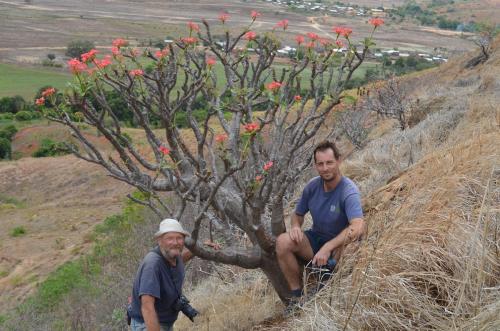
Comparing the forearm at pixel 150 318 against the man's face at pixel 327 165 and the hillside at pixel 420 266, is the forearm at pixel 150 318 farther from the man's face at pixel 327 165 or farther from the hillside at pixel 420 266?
the man's face at pixel 327 165

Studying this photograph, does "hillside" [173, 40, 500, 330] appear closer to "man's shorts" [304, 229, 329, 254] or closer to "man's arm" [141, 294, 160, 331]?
"man's shorts" [304, 229, 329, 254]

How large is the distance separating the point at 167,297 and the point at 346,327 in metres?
1.23

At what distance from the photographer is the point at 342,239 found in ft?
11.6

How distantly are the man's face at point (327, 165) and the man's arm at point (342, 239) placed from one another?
35 cm

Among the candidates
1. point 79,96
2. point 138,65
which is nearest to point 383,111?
point 138,65

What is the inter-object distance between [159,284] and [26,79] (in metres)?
52.2

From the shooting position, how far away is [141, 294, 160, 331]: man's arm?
3.38 metres

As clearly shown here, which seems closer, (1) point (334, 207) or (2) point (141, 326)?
(2) point (141, 326)

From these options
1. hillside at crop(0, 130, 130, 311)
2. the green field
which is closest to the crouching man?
hillside at crop(0, 130, 130, 311)

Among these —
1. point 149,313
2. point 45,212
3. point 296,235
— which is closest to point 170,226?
point 149,313

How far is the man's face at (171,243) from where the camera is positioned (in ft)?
11.4

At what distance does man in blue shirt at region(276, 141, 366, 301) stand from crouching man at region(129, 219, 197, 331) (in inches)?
25.9

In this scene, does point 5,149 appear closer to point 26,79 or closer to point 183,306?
point 26,79

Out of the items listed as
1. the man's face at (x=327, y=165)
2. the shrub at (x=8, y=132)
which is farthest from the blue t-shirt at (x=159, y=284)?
the shrub at (x=8, y=132)
